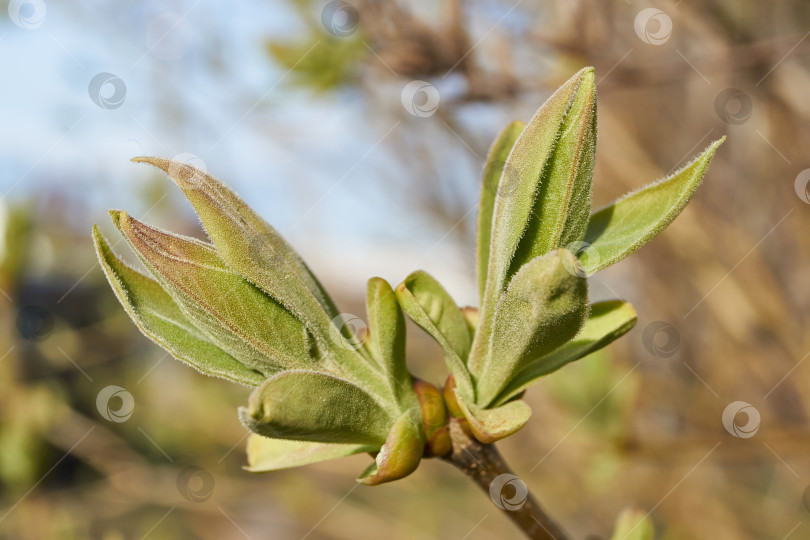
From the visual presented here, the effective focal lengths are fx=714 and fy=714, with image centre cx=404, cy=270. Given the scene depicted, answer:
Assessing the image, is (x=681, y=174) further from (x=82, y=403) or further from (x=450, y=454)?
(x=82, y=403)

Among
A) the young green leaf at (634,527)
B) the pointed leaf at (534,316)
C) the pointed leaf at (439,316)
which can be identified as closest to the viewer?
the pointed leaf at (534,316)

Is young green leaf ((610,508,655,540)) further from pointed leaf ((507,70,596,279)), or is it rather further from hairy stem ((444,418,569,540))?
pointed leaf ((507,70,596,279))

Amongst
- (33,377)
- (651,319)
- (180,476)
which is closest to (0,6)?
(33,377)

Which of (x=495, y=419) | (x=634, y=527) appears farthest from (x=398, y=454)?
(x=634, y=527)

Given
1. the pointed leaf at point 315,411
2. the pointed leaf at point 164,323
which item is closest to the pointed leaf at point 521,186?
the pointed leaf at point 315,411

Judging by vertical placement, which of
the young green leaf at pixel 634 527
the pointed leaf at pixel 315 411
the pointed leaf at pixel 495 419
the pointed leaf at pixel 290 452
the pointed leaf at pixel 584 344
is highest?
the pointed leaf at pixel 584 344

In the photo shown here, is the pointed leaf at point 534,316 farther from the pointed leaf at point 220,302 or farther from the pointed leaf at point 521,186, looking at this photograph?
the pointed leaf at point 220,302

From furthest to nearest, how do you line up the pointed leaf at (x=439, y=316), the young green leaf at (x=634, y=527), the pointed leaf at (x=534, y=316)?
the young green leaf at (x=634, y=527) < the pointed leaf at (x=439, y=316) < the pointed leaf at (x=534, y=316)
